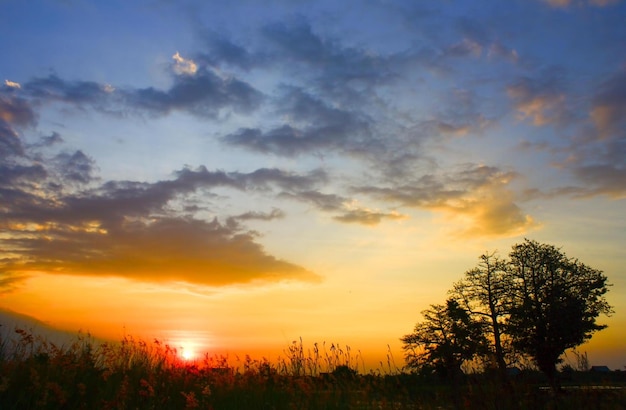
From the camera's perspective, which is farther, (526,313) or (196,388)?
(526,313)

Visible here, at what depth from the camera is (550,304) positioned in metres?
54.1

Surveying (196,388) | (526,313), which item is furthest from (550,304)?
(196,388)

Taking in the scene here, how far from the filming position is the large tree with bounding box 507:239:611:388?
52156 mm

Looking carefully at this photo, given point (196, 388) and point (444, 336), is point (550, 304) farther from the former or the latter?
point (196, 388)

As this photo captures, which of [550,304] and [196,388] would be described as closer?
[196,388]

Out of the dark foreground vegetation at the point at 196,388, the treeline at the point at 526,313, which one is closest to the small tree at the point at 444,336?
the treeline at the point at 526,313

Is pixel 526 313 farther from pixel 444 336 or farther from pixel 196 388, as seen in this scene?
pixel 196 388

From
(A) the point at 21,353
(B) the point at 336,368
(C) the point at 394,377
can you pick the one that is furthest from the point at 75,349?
(C) the point at 394,377

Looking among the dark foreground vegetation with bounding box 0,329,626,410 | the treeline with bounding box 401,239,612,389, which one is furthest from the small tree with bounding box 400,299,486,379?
the dark foreground vegetation with bounding box 0,329,626,410

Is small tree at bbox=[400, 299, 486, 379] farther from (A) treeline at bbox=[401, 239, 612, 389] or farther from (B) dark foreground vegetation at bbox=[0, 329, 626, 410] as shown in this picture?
(B) dark foreground vegetation at bbox=[0, 329, 626, 410]

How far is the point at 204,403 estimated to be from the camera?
13805 millimetres

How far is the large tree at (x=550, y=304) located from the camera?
5216 centimetres

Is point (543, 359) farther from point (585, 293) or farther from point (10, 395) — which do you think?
point (10, 395)

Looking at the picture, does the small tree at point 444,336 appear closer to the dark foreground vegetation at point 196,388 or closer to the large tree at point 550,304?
the large tree at point 550,304
